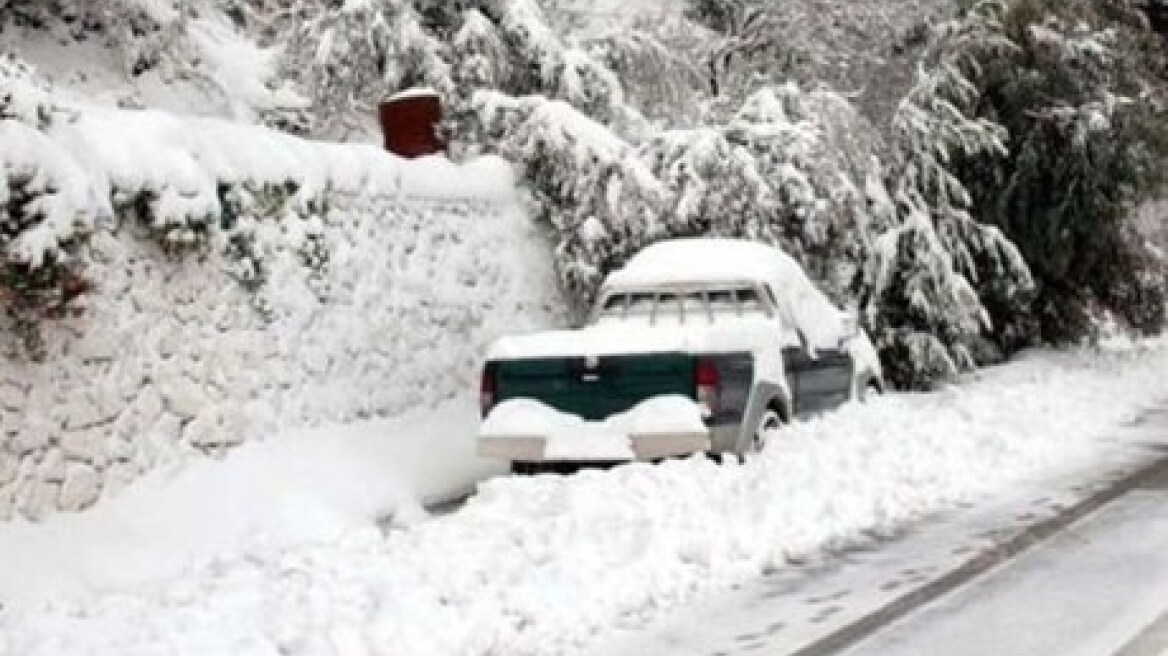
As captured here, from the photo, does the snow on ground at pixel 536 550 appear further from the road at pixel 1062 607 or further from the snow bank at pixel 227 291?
the road at pixel 1062 607

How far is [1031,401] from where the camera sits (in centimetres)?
1442

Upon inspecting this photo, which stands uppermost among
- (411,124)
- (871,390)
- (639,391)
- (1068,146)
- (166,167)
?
(411,124)

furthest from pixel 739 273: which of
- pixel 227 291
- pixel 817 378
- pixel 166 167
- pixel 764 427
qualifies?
pixel 166 167

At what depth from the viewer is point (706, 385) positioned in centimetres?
989

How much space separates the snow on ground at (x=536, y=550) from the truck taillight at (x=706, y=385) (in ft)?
1.30

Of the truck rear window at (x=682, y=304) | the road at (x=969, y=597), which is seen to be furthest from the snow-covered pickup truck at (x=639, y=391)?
the road at (x=969, y=597)

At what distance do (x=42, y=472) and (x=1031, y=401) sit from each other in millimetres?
9298

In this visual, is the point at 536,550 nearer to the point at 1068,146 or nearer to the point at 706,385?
the point at 706,385

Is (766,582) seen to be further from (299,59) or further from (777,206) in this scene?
(299,59)

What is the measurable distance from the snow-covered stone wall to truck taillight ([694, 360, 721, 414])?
9.70 ft

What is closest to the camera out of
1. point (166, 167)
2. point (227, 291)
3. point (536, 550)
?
point (536, 550)

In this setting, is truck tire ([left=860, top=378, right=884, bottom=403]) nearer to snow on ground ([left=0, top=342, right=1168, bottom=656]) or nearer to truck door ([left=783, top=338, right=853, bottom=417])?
truck door ([left=783, top=338, right=853, bottom=417])

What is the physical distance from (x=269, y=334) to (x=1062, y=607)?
18.8ft

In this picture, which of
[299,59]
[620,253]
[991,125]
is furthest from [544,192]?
[991,125]
